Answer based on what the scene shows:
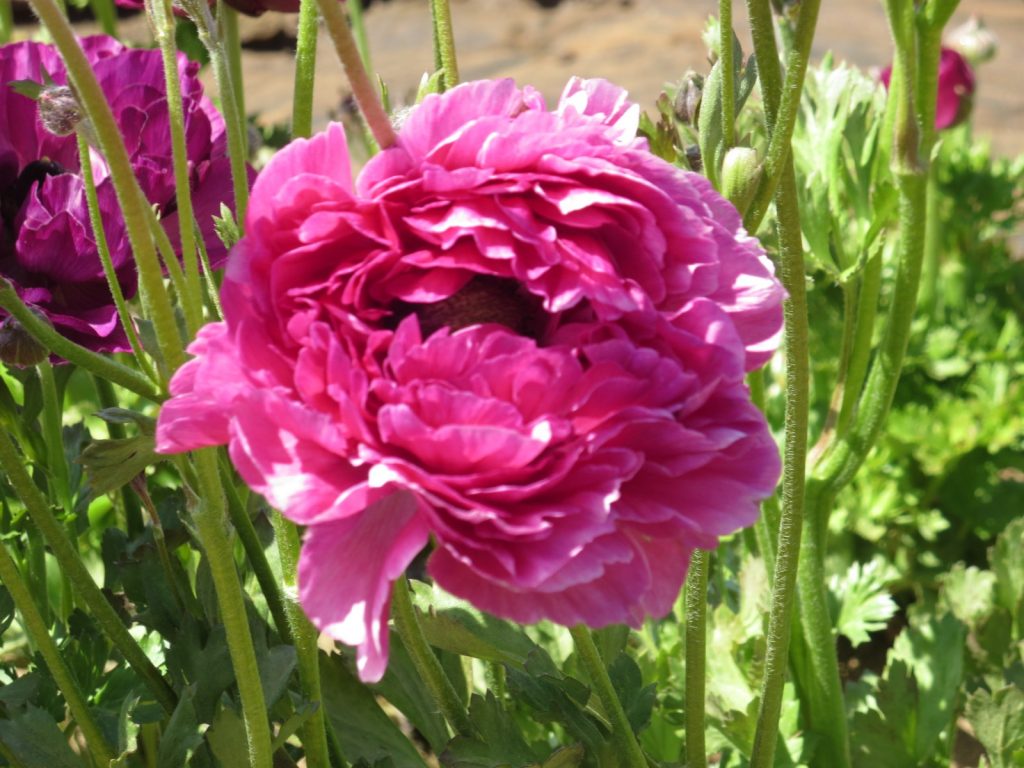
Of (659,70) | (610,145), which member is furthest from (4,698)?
(659,70)

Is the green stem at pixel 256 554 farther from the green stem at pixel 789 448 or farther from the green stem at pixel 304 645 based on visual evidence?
the green stem at pixel 789 448

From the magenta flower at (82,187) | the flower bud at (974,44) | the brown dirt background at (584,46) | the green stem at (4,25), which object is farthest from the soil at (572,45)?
the magenta flower at (82,187)

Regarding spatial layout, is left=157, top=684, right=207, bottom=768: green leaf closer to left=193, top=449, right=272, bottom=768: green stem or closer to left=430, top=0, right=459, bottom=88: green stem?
left=193, top=449, right=272, bottom=768: green stem

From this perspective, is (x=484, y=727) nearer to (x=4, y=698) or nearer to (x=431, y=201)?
(x=4, y=698)

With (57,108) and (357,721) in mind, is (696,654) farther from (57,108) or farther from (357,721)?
(57,108)

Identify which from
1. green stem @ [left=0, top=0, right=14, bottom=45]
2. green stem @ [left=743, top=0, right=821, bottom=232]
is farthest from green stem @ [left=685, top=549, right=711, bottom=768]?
green stem @ [left=0, top=0, right=14, bottom=45]

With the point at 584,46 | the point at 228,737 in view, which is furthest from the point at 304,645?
the point at 584,46

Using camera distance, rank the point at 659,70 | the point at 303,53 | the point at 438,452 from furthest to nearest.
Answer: the point at 659,70 → the point at 303,53 → the point at 438,452
